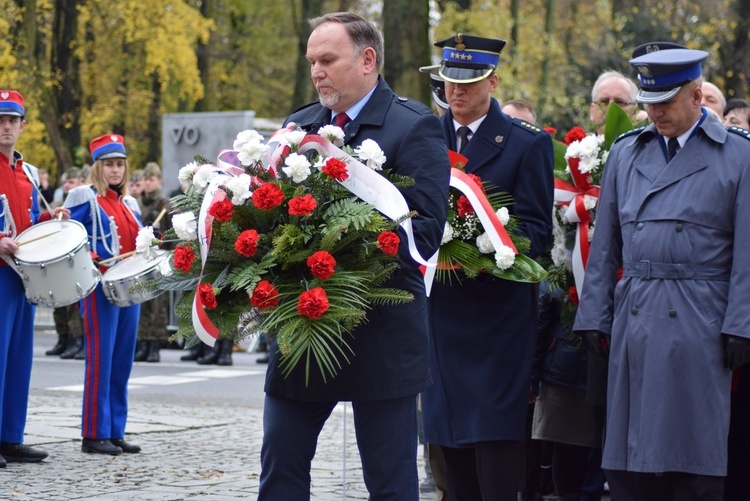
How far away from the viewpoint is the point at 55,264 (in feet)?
26.8

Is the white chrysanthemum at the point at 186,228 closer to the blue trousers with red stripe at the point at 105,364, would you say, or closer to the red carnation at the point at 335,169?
the red carnation at the point at 335,169

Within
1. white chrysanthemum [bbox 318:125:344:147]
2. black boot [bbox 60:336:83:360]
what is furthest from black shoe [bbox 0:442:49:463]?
black boot [bbox 60:336:83:360]

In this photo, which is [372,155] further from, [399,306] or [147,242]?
[147,242]

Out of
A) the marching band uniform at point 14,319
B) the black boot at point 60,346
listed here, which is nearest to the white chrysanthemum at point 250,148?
the marching band uniform at point 14,319

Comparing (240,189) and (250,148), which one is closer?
(240,189)

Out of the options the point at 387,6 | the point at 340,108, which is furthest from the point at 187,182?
the point at 387,6

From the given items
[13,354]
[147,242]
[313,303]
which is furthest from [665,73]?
[13,354]

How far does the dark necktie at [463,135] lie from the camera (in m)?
6.23

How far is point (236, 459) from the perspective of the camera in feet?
28.1

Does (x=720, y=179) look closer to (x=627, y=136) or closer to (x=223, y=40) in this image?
(x=627, y=136)

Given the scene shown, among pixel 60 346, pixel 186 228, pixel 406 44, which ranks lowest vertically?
pixel 60 346

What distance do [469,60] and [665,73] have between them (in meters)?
1.14

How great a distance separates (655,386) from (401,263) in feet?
4.63

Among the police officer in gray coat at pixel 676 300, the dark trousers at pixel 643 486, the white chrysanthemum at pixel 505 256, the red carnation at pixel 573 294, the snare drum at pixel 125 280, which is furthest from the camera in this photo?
the snare drum at pixel 125 280
